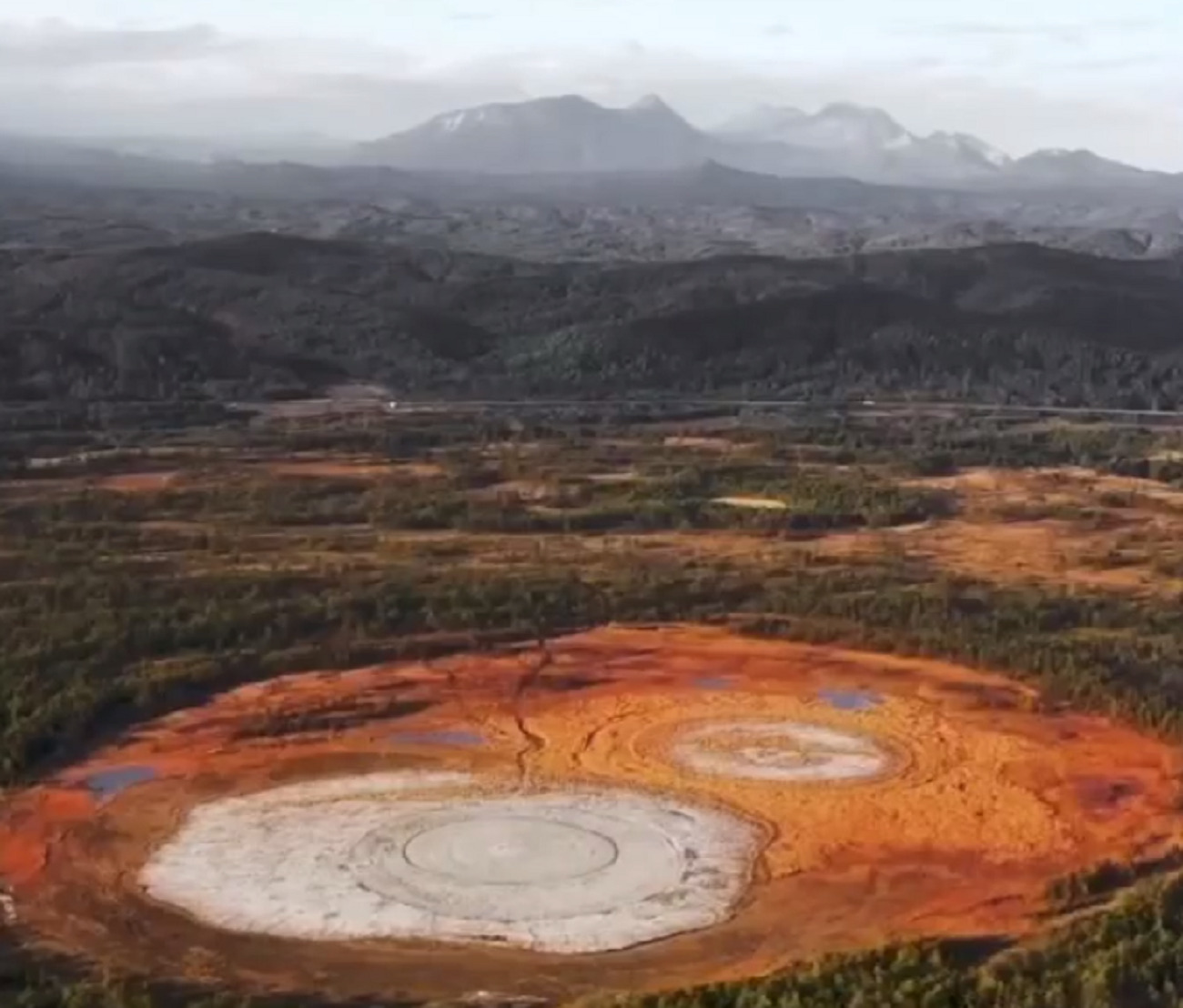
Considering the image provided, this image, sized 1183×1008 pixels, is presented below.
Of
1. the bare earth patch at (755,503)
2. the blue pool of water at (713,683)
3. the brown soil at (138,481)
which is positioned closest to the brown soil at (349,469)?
the brown soil at (138,481)

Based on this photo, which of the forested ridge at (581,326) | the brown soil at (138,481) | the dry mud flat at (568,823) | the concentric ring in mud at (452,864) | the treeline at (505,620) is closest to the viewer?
the dry mud flat at (568,823)

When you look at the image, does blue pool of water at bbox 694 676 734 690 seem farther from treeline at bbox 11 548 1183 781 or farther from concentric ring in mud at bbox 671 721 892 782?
treeline at bbox 11 548 1183 781

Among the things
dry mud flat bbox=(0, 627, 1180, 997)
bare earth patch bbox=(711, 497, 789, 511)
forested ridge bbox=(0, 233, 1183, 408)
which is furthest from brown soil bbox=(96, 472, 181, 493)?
dry mud flat bbox=(0, 627, 1180, 997)

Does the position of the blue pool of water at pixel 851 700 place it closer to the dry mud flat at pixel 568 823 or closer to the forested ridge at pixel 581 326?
the dry mud flat at pixel 568 823

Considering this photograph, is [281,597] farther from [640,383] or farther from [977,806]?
[640,383]

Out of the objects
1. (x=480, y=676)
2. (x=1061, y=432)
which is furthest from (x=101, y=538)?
(x=1061, y=432)

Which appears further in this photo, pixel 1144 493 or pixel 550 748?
pixel 1144 493
